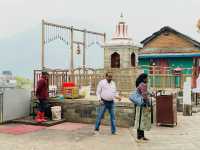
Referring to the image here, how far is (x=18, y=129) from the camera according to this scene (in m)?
11.4

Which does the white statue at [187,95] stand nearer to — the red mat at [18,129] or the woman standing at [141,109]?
the woman standing at [141,109]

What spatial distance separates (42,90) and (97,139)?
3.39 metres

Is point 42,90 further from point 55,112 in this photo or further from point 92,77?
point 92,77

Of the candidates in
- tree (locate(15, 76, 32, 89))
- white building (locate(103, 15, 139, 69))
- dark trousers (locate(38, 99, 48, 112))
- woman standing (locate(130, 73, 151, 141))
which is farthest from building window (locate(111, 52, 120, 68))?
woman standing (locate(130, 73, 151, 141))

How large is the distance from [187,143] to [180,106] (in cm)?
794

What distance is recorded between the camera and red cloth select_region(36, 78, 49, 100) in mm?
12328

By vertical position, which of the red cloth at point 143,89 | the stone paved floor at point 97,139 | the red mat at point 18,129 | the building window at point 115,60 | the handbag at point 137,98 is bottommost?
the stone paved floor at point 97,139

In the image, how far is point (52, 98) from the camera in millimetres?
13438

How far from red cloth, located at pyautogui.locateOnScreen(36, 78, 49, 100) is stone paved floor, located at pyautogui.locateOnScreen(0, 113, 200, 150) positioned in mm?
1244

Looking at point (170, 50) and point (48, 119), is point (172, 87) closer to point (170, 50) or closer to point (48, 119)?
point (48, 119)

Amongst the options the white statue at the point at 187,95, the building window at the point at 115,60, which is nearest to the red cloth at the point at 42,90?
the building window at the point at 115,60

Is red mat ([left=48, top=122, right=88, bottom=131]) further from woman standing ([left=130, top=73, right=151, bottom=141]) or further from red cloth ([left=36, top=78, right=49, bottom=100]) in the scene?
woman standing ([left=130, top=73, right=151, bottom=141])

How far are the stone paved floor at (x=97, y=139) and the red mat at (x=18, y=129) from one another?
1.06ft

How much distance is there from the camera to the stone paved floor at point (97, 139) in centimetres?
893
